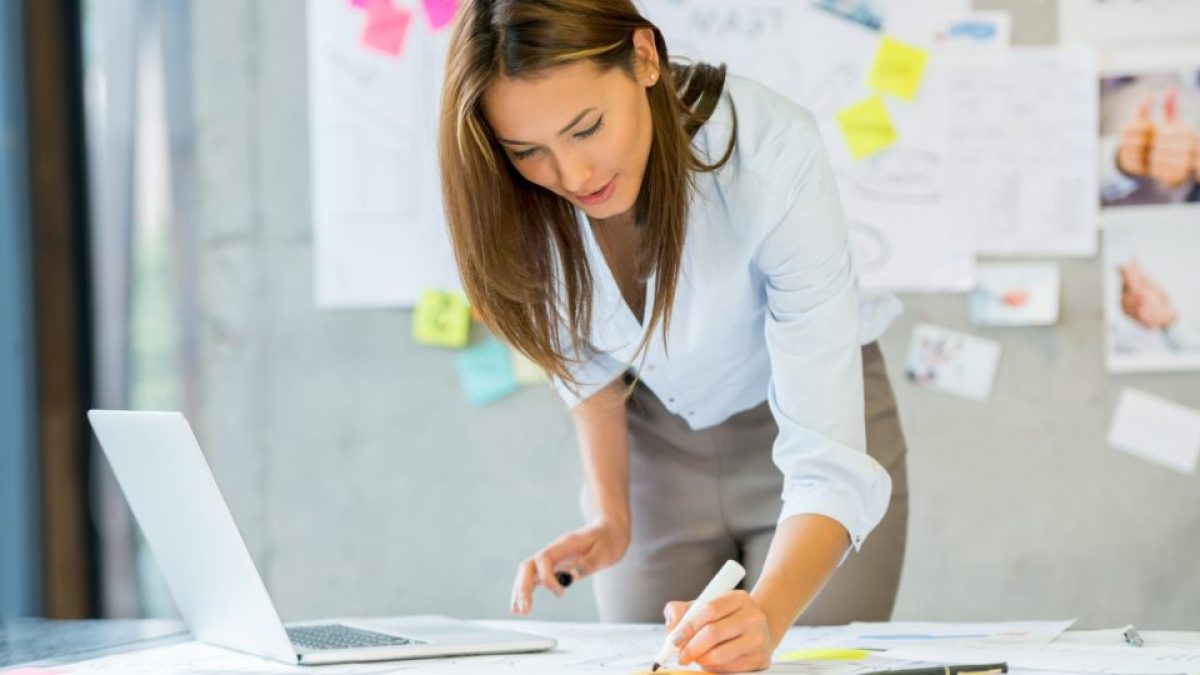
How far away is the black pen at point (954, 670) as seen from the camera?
1.03 metres

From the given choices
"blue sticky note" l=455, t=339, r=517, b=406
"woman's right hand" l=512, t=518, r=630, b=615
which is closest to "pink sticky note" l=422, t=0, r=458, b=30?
"blue sticky note" l=455, t=339, r=517, b=406

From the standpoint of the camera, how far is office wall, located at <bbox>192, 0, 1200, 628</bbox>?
2486mm

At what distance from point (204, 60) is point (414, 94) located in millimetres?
446

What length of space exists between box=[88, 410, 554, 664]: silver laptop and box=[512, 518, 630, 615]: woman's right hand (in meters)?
0.08

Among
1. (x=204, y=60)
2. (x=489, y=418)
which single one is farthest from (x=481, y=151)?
(x=204, y=60)

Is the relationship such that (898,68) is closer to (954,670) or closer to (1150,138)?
(1150,138)

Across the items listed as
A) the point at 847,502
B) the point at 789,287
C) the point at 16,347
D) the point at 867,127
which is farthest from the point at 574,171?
the point at 16,347

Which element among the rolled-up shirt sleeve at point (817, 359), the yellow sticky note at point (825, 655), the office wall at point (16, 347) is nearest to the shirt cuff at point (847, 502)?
the rolled-up shirt sleeve at point (817, 359)

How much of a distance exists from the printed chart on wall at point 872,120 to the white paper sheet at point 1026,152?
0.11 feet

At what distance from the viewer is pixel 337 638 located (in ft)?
4.37

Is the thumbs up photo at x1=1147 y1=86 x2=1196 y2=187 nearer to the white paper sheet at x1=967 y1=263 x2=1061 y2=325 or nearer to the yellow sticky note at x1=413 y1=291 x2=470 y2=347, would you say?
the white paper sheet at x1=967 y1=263 x2=1061 y2=325

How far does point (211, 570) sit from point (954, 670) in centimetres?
67

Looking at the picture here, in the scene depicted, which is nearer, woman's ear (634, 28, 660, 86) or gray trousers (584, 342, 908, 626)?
woman's ear (634, 28, 660, 86)

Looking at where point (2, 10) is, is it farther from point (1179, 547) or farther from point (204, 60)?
point (1179, 547)
